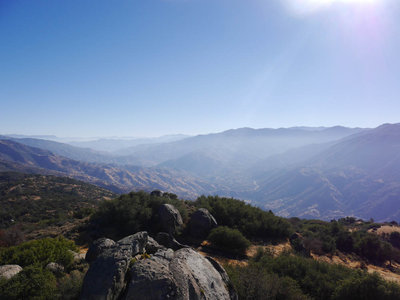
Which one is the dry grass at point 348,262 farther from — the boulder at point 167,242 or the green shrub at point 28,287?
the green shrub at point 28,287

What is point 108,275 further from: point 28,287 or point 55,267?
point 55,267

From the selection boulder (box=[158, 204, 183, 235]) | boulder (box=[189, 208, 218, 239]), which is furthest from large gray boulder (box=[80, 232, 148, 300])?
boulder (box=[189, 208, 218, 239])

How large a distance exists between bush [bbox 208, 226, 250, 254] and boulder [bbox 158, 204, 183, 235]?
273 centimetres

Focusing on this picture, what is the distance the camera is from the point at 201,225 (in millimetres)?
15305

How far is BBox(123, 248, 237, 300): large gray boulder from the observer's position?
459 cm

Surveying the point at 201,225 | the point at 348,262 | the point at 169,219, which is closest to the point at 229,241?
the point at 201,225

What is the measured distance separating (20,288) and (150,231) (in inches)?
361

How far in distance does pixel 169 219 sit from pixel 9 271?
901cm

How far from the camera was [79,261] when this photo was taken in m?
8.53

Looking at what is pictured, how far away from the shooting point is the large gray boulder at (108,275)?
15.5ft

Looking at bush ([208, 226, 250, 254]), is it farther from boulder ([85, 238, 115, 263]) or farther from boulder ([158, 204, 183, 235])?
boulder ([85, 238, 115, 263])

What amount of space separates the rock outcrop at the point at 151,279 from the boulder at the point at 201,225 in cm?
903

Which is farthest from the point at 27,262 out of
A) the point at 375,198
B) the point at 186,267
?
the point at 375,198

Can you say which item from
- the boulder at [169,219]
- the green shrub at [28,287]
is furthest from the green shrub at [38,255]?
the boulder at [169,219]
